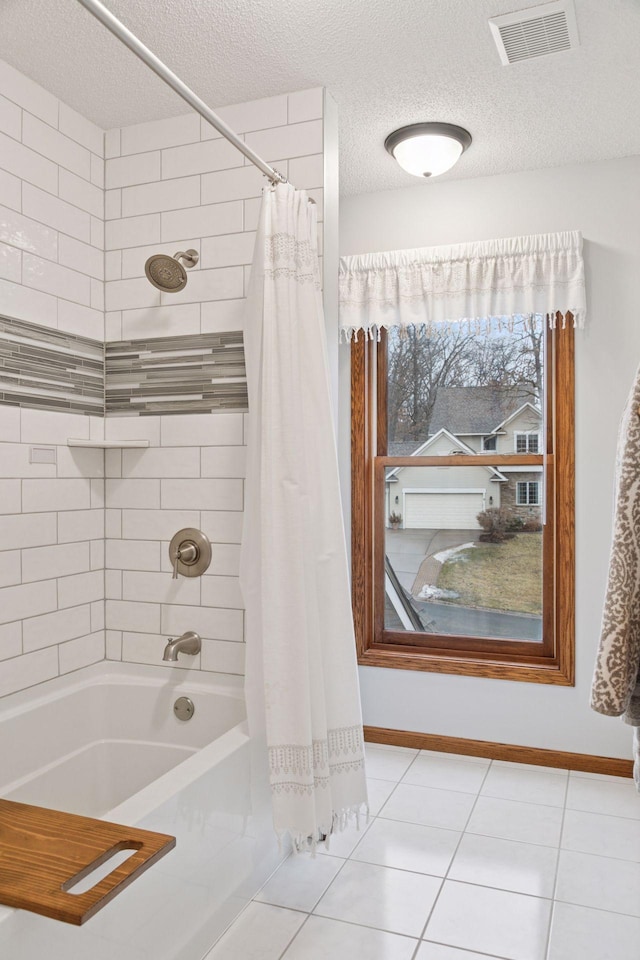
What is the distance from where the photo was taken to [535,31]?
206 cm

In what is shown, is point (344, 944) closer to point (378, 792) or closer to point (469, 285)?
point (378, 792)

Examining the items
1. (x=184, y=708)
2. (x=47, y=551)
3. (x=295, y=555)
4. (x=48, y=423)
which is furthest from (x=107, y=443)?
(x=184, y=708)

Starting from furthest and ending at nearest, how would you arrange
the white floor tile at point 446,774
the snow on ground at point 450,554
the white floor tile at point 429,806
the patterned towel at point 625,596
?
1. the snow on ground at point 450,554
2. the white floor tile at point 446,774
3. the white floor tile at point 429,806
4. the patterned towel at point 625,596

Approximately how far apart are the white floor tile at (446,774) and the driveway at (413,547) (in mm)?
762

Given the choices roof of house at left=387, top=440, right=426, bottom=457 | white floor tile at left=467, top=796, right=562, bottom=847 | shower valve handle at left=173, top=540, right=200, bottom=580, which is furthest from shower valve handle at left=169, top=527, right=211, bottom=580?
white floor tile at left=467, top=796, right=562, bottom=847

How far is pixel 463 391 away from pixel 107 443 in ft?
5.44

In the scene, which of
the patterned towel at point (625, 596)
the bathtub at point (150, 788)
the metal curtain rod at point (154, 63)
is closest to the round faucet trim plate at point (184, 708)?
the bathtub at point (150, 788)

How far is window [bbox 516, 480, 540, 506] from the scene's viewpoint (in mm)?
3111

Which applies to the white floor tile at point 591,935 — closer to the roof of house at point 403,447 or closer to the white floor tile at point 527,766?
the white floor tile at point 527,766

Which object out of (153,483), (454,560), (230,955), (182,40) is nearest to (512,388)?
(454,560)

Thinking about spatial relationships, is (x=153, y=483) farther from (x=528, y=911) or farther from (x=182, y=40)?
(x=528, y=911)

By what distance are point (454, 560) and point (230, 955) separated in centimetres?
190

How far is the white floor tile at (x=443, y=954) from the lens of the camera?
1.77 meters

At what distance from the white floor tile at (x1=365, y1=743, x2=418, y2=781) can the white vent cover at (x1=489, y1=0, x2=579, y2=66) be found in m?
2.69
